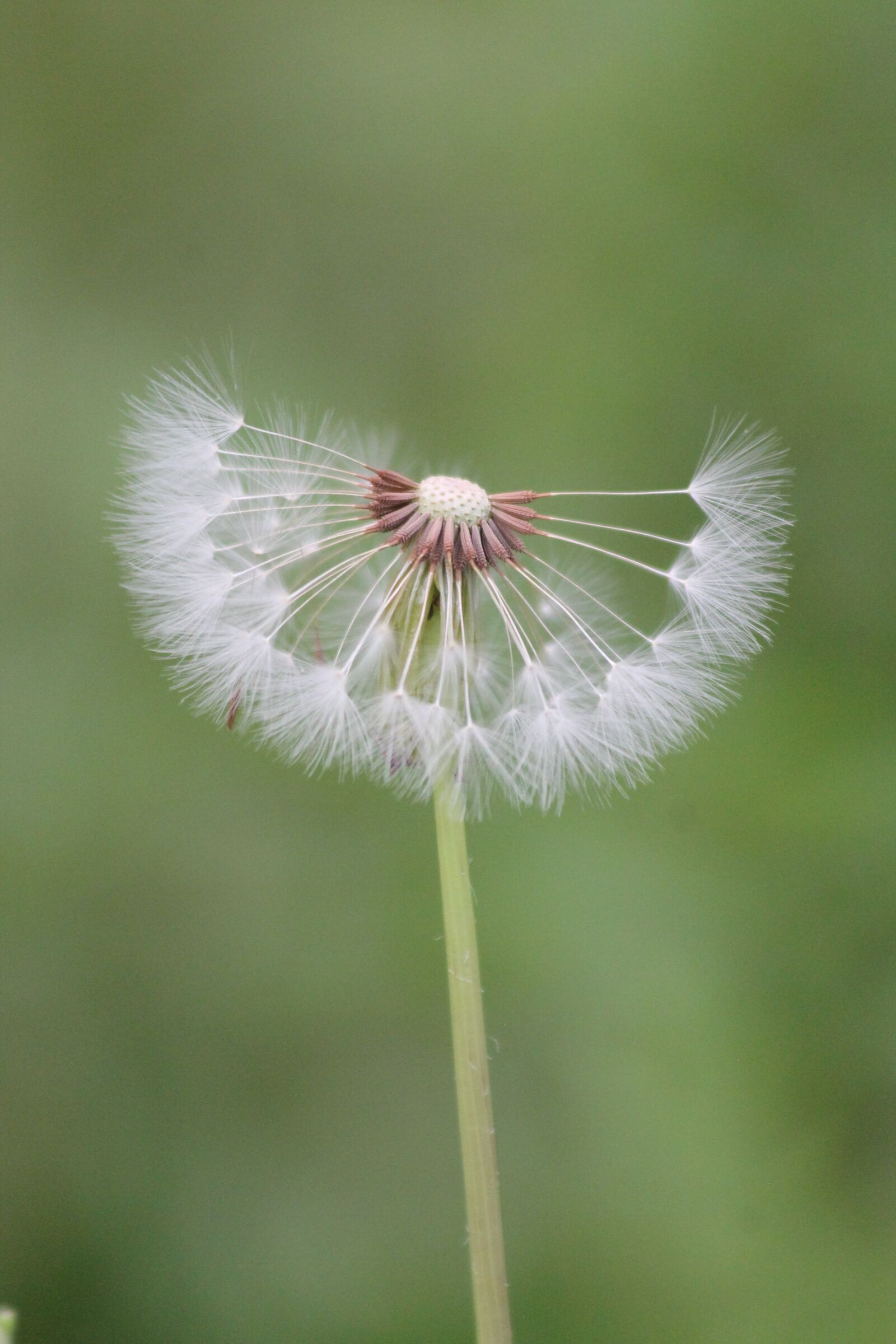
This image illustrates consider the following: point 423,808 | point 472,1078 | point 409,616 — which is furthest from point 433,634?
point 423,808

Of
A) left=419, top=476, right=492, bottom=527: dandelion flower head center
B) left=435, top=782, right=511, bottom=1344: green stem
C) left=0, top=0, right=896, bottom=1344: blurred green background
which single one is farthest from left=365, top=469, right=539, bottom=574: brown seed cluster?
left=0, top=0, right=896, bottom=1344: blurred green background

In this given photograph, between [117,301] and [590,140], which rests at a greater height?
[590,140]

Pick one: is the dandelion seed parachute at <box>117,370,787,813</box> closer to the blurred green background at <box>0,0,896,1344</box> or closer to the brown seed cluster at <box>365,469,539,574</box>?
Result: the brown seed cluster at <box>365,469,539,574</box>

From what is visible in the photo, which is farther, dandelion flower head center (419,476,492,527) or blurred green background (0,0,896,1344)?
blurred green background (0,0,896,1344)

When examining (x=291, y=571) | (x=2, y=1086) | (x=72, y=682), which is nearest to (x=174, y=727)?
(x=72, y=682)

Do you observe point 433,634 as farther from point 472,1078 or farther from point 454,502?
point 472,1078

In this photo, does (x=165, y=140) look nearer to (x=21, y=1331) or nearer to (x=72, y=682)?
(x=72, y=682)

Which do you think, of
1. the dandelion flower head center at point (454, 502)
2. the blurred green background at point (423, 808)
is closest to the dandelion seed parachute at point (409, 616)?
the dandelion flower head center at point (454, 502)
